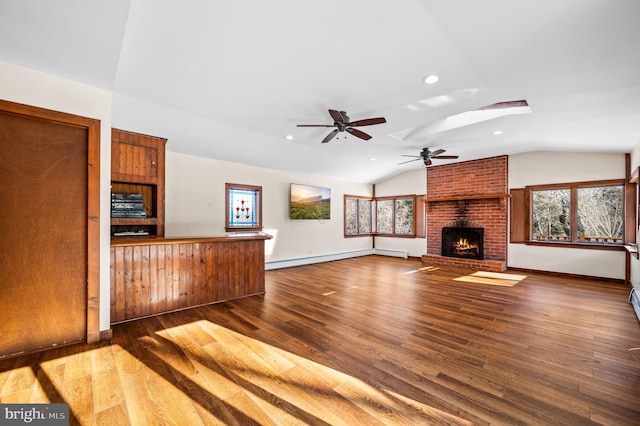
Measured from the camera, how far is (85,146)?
269 centimetres

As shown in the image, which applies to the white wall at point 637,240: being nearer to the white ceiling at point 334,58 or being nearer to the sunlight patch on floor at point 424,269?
the white ceiling at point 334,58

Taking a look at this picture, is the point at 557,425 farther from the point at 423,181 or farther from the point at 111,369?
the point at 423,181

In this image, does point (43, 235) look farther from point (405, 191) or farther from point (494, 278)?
point (405, 191)

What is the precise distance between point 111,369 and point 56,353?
745 millimetres

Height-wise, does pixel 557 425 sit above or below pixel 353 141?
below

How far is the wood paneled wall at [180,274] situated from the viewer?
3.23m

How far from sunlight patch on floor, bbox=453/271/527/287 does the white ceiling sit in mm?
2921

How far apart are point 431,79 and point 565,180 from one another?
5158mm

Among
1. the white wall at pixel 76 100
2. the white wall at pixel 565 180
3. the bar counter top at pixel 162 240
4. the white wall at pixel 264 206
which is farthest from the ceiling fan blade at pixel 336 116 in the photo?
the white wall at pixel 565 180

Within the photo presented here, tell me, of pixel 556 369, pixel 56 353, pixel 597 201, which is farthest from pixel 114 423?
pixel 597 201

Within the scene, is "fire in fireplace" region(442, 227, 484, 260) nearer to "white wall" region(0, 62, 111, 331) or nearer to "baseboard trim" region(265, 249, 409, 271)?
"baseboard trim" region(265, 249, 409, 271)

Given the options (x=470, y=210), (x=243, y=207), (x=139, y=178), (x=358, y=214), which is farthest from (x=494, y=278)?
(x=139, y=178)

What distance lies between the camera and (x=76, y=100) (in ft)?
8.63

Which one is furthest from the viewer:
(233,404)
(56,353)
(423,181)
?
(423,181)
